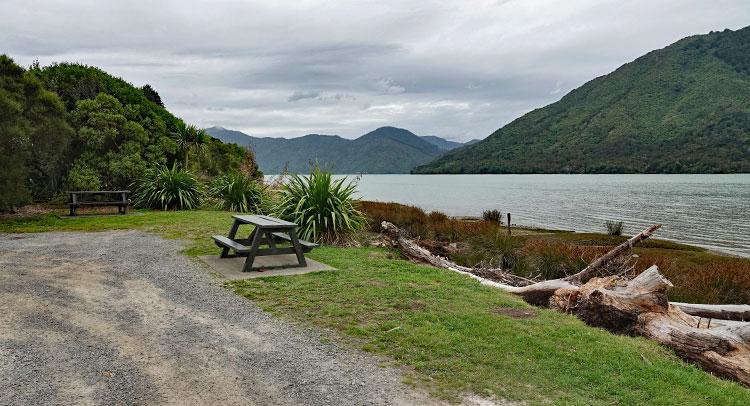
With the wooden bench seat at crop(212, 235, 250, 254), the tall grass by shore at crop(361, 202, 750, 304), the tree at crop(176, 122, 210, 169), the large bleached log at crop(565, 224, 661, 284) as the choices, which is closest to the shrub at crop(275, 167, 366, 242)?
the tall grass by shore at crop(361, 202, 750, 304)

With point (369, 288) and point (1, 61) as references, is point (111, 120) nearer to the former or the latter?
point (1, 61)

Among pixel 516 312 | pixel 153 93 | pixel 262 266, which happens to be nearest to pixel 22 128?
pixel 262 266

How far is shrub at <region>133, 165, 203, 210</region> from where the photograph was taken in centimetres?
1767

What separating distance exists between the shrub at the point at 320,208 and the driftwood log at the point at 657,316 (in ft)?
13.5

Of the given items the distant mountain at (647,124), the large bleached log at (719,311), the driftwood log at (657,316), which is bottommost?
the large bleached log at (719,311)

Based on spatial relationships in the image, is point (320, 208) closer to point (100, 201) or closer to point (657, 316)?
point (657, 316)

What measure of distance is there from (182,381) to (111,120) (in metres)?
16.7

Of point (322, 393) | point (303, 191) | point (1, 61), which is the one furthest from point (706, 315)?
point (1, 61)

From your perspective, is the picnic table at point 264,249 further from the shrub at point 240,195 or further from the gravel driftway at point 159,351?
the shrub at point 240,195

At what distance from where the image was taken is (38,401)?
3322 mm

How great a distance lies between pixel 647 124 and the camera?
5408 inches

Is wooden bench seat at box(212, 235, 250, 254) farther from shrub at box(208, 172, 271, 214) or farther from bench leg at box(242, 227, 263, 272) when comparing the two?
shrub at box(208, 172, 271, 214)

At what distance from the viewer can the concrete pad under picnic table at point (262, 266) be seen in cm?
749

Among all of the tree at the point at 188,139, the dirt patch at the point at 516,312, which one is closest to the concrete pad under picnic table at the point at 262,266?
the dirt patch at the point at 516,312
